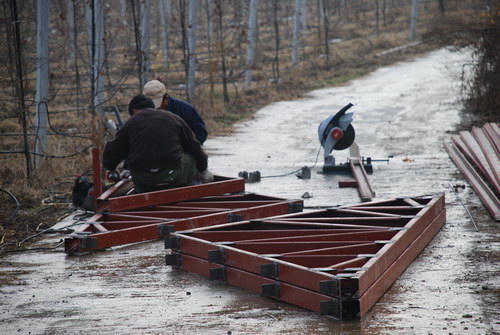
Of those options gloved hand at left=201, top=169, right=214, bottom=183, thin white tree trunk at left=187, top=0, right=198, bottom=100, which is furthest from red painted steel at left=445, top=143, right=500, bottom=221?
thin white tree trunk at left=187, top=0, right=198, bottom=100

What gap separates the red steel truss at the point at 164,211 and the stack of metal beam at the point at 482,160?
2.48 meters

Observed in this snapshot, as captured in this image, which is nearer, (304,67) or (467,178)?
(467,178)

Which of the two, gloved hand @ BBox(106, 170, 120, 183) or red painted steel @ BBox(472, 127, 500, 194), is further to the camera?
red painted steel @ BBox(472, 127, 500, 194)

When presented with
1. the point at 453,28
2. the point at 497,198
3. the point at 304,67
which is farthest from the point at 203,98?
the point at 497,198

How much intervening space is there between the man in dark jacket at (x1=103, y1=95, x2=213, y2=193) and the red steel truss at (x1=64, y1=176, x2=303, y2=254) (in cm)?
26

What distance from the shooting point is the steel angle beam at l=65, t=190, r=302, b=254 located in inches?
341

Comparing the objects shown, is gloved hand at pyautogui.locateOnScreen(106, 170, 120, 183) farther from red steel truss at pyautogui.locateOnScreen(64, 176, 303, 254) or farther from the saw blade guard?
the saw blade guard

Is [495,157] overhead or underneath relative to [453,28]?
underneath

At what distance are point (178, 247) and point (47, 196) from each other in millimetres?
4837

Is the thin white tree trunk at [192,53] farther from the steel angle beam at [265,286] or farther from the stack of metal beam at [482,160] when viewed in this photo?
the steel angle beam at [265,286]

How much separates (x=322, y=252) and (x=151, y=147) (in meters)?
3.12

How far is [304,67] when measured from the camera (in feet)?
113

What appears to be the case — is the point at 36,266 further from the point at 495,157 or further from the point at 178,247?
the point at 495,157

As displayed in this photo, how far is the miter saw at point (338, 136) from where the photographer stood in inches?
508
